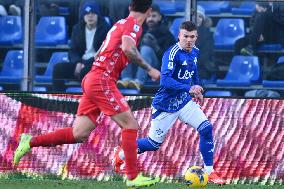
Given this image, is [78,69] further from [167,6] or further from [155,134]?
[155,134]

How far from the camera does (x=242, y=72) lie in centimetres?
1265


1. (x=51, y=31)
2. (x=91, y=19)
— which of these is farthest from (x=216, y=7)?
(x=51, y=31)

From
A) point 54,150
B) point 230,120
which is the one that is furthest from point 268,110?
point 54,150

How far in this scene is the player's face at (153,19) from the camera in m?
12.6

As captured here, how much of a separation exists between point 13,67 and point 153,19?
2.01 m

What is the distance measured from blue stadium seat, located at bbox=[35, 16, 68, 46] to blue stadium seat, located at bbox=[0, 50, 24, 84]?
0.34 metres

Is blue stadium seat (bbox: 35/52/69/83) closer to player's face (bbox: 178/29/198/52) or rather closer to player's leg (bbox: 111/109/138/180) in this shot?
player's face (bbox: 178/29/198/52)

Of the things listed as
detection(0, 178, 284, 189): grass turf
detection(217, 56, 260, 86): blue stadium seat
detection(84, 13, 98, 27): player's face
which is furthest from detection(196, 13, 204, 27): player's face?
→ detection(0, 178, 284, 189): grass turf

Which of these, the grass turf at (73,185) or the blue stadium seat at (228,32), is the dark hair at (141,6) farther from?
the blue stadium seat at (228,32)

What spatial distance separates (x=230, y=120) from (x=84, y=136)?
2564mm

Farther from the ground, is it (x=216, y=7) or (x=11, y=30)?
(x=216, y=7)

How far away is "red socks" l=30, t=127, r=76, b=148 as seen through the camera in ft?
29.2

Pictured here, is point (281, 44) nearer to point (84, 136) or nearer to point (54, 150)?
point (54, 150)

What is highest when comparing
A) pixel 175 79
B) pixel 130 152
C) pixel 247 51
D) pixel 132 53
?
pixel 132 53
